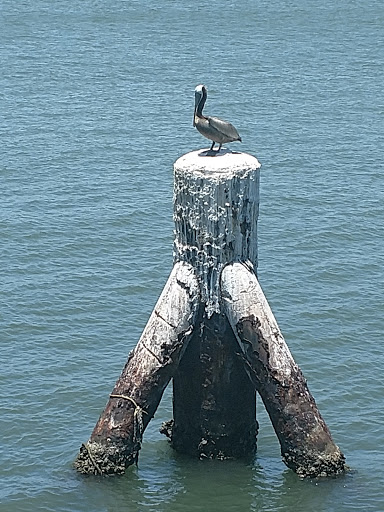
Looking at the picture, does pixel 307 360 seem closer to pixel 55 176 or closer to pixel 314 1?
pixel 55 176

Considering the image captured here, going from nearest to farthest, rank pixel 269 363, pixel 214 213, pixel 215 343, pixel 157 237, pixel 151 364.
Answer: pixel 214 213 → pixel 269 363 → pixel 151 364 → pixel 215 343 → pixel 157 237

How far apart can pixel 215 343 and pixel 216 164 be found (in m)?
2.06

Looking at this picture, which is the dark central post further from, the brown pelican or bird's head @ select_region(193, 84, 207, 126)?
bird's head @ select_region(193, 84, 207, 126)

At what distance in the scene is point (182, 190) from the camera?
13.4 metres

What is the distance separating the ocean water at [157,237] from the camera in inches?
586

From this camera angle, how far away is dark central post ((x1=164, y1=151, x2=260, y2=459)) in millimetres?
13312

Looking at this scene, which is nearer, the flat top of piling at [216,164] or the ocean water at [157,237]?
the flat top of piling at [216,164]

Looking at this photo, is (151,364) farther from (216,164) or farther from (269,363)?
(216,164)

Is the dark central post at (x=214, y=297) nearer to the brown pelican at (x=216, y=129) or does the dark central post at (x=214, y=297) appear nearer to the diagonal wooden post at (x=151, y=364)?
the diagonal wooden post at (x=151, y=364)

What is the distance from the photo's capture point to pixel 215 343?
45.6 feet

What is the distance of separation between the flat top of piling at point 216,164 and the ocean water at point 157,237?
12.2 ft

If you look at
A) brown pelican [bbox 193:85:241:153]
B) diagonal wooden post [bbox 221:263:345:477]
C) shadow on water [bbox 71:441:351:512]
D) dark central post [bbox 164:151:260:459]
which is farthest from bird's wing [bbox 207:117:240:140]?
shadow on water [bbox 71:441:351:512]

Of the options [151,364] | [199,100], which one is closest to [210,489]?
[151,364]

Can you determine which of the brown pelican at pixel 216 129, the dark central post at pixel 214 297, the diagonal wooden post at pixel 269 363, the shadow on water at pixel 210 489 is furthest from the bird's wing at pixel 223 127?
the shadow on water at pixel 210 489
